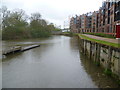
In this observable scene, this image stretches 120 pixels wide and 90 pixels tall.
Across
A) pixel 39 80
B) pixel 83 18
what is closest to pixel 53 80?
pixel 39 80

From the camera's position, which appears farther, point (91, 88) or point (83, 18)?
point (83, 18)

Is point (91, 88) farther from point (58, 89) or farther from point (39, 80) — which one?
point (39, 80)

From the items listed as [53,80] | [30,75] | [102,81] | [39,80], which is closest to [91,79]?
[102,81]

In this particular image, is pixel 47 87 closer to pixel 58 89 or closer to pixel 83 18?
pixel 58 89

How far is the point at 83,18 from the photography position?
83.0 meters

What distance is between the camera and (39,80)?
852 cm

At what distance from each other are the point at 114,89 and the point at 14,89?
574 centimetres

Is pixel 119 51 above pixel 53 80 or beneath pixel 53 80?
above

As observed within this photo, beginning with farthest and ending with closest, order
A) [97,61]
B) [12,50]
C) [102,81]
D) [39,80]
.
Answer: [12,50]
[97,61]
[39,80]
[102,81]

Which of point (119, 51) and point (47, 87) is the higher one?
point (119, 51)

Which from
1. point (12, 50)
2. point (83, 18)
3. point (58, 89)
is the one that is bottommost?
point (58, 89)

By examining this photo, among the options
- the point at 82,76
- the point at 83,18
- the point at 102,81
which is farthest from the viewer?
the point at 83,18

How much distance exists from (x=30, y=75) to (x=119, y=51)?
653 centimetres

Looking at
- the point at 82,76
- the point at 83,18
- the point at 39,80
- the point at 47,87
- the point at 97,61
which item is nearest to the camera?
the point at 47,87
